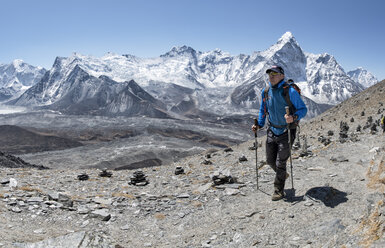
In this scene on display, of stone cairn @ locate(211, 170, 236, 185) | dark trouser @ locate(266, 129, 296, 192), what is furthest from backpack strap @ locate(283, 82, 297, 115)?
stone cairn @ locate(211, 170, 236, 185)

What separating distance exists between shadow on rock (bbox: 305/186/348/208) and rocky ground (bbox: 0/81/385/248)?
0.06 feet

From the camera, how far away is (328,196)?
20.5 feet

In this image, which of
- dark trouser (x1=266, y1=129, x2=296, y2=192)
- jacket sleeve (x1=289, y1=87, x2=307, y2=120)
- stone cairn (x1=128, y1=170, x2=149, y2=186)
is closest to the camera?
jacket sleeve (x1=289, y1=87, x2=307, y2=120)

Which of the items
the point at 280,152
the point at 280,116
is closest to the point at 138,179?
the point at 280,152

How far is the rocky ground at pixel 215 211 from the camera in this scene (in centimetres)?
482

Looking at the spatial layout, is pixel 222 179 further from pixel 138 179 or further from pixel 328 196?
pixel 328 196

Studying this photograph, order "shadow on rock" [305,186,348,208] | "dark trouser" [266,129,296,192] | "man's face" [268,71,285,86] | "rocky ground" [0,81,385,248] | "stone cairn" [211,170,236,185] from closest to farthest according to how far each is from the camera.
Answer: "rocky ground" [0,81,385,248] → "shadow on rock" [305,186,348,208] → "man's face" [268,71,285,86] → "dark trouser" [266,129,296,192] → "stone cairn" [211,170,236,185]

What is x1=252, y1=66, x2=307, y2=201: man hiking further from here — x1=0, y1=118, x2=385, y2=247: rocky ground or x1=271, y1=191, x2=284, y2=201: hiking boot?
x1=0, y1=118, x2=385, y2=247: rocky ground

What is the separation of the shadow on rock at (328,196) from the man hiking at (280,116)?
0.68m

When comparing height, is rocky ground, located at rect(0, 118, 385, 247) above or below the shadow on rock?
below

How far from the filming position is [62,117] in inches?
7495

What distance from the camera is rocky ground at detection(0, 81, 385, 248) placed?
4820 millimetres

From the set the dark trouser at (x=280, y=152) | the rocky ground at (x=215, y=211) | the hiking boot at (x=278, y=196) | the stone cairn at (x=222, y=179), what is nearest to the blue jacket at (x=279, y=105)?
the dark trouser at (x=280, y=152)

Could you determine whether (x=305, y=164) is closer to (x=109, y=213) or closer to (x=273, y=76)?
(x=273, y=76)
